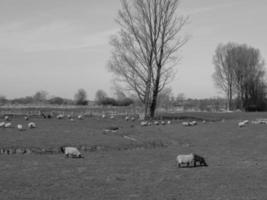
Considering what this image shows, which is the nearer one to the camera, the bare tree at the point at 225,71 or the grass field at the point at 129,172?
the grass field at the point at 129,172

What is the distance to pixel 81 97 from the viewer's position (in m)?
94.9

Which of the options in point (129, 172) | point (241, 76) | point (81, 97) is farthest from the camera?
point (81, 97)

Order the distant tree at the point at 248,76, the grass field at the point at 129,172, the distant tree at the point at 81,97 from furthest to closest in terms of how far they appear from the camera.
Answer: the distant tree at the point at 81,97, the distant tree at the point at 248,76, the grass field at the point at 129,172

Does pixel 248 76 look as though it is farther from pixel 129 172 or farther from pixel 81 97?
pixel 129 172

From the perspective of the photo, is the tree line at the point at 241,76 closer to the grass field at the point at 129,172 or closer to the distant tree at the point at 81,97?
the distant tree at the point at 81,97

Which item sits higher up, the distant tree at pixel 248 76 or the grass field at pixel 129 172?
the distant tree at pixel 248 76

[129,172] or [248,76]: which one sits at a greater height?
[248,76]

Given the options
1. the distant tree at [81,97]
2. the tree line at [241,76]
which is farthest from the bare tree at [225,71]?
the distant tree at [81,97]

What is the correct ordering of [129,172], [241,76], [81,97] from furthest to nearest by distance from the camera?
[81,97]
[241,76]
[129,172]

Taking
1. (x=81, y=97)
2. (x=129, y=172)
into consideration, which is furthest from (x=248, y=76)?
(x=129, y=172)

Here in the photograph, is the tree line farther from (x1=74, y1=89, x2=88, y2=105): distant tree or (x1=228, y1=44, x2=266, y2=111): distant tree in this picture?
(x1=74, y1=89, x2=88, y2=105): distant tree

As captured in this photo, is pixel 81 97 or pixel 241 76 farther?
pixel 81 97

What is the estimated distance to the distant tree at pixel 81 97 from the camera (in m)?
91.2

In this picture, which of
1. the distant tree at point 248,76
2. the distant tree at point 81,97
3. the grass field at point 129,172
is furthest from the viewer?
the distant tree at point 81,97
